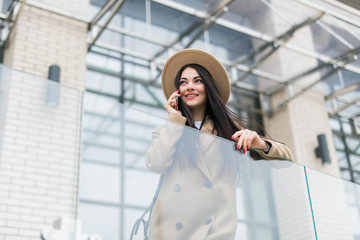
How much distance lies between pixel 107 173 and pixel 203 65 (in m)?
0.81

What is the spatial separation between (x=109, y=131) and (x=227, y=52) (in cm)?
585

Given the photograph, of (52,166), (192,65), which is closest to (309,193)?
(192,65)

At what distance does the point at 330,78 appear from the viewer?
7.90m

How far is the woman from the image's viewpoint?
168 centimetres

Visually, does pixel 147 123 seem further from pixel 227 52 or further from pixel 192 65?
pixel 227 52

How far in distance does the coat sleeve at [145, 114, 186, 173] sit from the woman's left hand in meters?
0.24

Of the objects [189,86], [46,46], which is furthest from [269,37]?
[189,86]

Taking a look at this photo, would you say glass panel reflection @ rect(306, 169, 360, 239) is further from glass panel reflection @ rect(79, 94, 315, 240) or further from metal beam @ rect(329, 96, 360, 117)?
metal beam @ rect(329, 96, 360, 117)

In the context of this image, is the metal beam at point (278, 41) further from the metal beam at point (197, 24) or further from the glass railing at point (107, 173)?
the glass railing at point (107, 173)

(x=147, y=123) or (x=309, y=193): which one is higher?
(x=147, y=123)

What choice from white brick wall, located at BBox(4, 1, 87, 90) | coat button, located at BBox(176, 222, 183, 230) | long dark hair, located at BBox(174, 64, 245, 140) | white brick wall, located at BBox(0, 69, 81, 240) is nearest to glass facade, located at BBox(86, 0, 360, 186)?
white brick wall, located at BBox(4, 1, 87, 90)

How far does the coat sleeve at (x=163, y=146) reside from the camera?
1.71 m

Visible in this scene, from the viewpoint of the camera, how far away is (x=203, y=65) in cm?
221

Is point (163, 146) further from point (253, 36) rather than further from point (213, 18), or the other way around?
point (253, 36)
